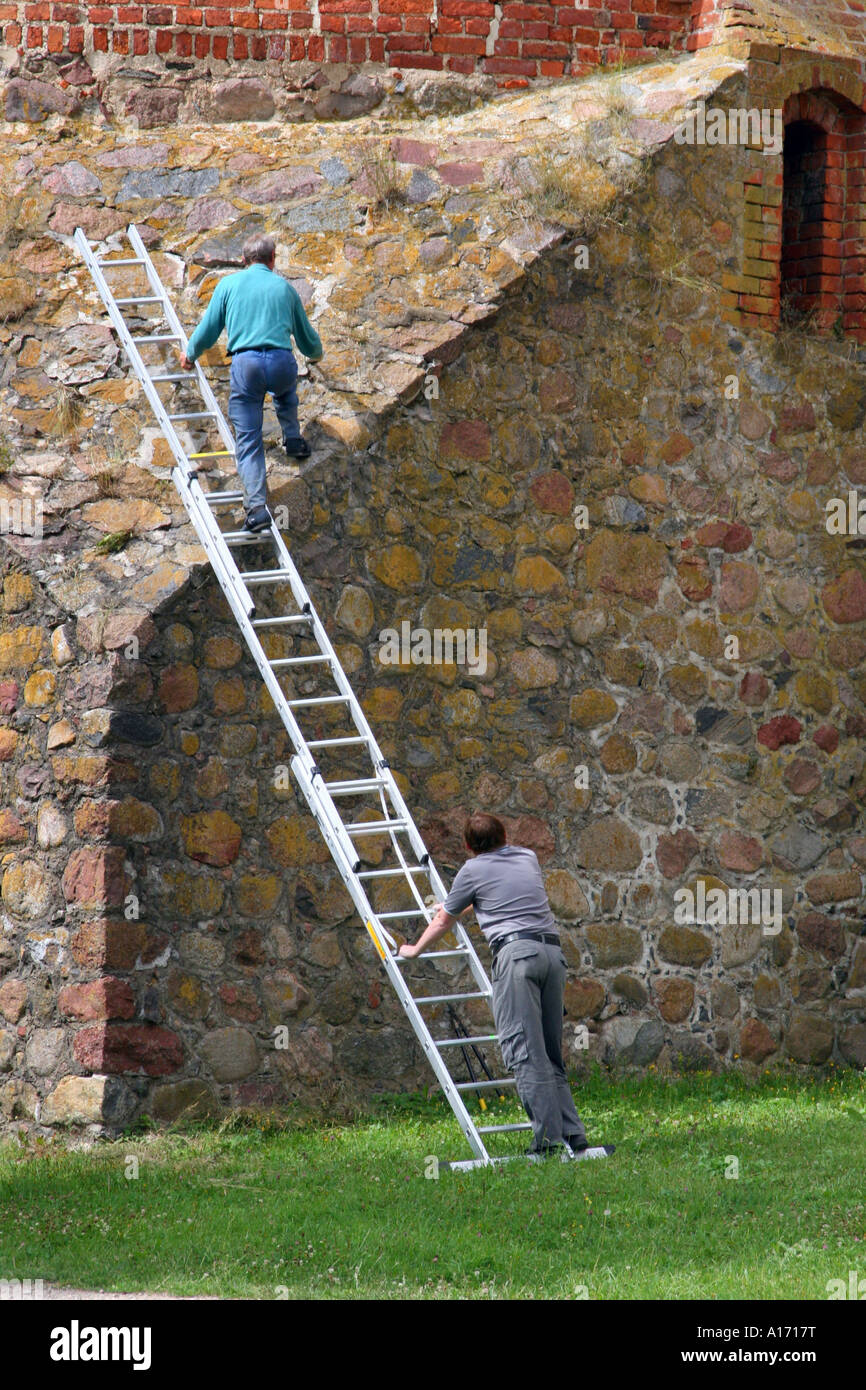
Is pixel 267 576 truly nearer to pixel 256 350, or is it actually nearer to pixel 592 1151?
pixel 256 350

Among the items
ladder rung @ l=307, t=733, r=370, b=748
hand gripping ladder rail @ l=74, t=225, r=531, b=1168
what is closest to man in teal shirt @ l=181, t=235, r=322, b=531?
hand gripping ladder rail @ l=74, t=225, r=531, b=1168

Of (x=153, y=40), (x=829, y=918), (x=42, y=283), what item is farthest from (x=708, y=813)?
(x=153, y=40)

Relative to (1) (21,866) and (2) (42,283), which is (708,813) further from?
(2) (42,283)

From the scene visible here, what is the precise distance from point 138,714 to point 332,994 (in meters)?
1.80

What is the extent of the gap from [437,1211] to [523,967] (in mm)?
1213

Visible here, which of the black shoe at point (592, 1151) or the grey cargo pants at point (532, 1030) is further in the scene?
the black shoe at point (592, 1151)

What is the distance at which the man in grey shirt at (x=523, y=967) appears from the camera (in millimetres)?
7930

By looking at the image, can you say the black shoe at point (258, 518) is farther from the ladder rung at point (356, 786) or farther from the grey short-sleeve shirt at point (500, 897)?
the grey short-sleeve shirt at point (500, 897)

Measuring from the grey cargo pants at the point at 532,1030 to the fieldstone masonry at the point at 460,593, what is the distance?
1594mm

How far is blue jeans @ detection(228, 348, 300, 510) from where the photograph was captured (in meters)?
9.03

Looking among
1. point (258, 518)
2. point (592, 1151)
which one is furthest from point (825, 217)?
point (592, 1151)

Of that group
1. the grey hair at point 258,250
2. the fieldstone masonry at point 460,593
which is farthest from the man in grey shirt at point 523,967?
the grey hair at point 258,250

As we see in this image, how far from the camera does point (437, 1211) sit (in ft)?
23.6

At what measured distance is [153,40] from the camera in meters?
11.3
